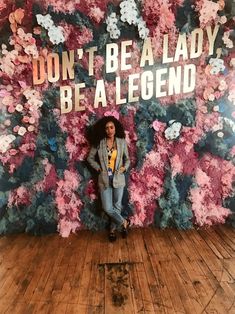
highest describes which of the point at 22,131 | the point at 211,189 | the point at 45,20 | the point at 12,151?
the point at 45,20

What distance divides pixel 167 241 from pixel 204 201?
75cm

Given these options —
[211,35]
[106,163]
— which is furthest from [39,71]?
[211,35]

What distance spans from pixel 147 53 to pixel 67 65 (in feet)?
3.07

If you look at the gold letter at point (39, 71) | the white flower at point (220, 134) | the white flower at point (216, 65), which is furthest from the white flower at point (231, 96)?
the gold letter at point (39, 71)

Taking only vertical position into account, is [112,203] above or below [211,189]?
below

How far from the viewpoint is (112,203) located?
418cm

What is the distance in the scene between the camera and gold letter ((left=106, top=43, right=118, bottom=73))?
4.09 meters

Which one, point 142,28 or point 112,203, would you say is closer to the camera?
point 142,28

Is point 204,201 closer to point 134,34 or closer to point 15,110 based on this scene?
point 134,34

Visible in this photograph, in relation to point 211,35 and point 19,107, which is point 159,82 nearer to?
point 211,35

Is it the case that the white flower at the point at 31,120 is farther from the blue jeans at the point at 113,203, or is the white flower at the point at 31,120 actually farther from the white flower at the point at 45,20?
the blue jeans at the point at 113,203

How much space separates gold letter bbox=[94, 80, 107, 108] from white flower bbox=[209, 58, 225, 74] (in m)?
1.29

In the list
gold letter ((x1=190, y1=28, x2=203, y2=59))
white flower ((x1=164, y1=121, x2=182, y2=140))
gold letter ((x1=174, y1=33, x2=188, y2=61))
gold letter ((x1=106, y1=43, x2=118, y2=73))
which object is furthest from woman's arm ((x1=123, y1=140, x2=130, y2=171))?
gold letter ((x1=190, y1=28, x2=203, y2=59))

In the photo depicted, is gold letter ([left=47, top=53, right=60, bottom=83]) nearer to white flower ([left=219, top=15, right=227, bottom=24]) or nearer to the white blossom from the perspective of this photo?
the white blossom
